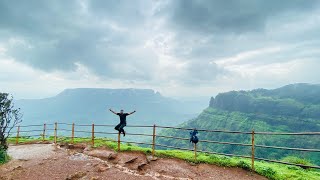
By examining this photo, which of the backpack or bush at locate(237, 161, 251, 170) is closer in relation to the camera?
bush at locate(237, 161, 251, 170)

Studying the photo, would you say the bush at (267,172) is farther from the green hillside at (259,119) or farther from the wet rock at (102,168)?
the green hillside at (259,119)

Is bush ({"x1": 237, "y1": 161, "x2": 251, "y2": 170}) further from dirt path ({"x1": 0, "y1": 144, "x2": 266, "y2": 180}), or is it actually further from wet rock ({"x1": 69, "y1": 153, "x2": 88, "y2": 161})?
wet rock ({"x1": 69, "y1": 153, "x2": 88, "y2": 161})

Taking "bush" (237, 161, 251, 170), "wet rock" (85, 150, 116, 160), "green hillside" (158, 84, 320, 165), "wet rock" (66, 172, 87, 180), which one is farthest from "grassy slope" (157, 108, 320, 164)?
"wet rock" (66, 172, 87, 180)

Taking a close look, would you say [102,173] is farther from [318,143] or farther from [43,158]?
[318,143]

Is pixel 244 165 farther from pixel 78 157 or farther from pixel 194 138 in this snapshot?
pixel 78 157

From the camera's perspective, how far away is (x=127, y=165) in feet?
41.7

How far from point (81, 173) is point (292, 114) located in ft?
482

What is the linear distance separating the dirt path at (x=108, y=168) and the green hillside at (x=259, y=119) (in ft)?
251

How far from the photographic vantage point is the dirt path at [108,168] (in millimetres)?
11180

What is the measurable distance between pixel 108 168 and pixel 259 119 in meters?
142

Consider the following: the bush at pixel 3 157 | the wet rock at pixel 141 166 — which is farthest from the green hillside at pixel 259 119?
the bush at pixel 3 157

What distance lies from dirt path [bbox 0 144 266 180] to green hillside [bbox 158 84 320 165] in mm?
76428

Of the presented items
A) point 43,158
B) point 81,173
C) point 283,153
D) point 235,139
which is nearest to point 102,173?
point 81,173

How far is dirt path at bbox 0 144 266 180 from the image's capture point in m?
11.2
